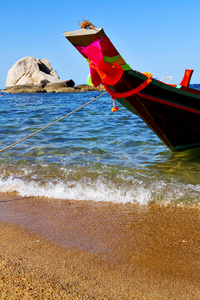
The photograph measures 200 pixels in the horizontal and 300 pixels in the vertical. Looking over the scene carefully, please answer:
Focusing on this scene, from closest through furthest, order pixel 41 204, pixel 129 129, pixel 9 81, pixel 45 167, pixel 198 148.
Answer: pixel 41 204 → pixel 45 167 → pixel 198 148 → pixel 129 129 → pixel 9 81

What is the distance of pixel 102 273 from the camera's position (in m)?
2.15

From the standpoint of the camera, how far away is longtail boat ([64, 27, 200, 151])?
3.47m

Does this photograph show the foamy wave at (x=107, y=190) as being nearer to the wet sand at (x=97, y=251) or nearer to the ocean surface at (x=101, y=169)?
the ocean surface at (x=101, y=169)

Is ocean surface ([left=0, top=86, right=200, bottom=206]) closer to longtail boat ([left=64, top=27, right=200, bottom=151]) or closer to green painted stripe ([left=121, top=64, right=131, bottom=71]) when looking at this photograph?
longtail boat ([left=64, top=27, right=200, bottom=151])

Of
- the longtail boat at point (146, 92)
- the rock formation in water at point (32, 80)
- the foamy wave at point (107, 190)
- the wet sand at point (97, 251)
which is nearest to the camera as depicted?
the wet sand at point (97, 251)

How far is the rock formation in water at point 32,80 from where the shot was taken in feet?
167

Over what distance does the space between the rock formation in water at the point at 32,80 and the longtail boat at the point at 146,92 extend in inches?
1814

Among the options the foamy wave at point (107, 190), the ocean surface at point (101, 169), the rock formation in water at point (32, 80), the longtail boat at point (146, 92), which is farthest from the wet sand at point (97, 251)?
the rock formation in water at point (32, 80)

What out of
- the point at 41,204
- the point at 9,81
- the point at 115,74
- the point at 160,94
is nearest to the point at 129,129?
the point at 160,94

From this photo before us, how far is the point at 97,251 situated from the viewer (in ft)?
8.13

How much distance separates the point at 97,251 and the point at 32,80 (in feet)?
178

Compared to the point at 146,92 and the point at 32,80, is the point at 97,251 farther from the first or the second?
the point at 32,80

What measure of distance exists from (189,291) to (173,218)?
118 cm

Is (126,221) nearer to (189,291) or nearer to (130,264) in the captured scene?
(130,264)
